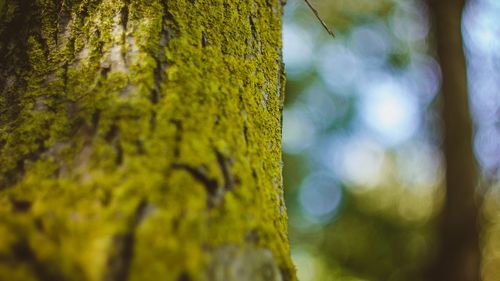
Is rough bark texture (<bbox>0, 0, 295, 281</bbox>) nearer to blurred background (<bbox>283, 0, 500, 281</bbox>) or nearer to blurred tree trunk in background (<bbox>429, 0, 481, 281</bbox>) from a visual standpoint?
blurred tree trunk in background (<bbox>429, 0, 481, 281</bbox>)

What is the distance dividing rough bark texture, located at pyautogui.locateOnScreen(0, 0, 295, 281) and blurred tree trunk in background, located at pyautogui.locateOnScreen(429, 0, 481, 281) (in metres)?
3.39

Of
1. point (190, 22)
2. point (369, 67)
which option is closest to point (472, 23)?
point (190, 22)

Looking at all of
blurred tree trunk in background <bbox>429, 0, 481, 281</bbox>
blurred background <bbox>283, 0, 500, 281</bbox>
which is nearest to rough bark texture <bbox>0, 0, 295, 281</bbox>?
blurred tree trunk in background <bbox>429, 0, 481, 281</bbox>

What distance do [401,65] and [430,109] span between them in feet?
10.4

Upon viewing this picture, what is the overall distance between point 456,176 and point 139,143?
3.99 m

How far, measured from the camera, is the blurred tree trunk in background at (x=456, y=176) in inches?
150

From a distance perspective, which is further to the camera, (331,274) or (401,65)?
(331,274)

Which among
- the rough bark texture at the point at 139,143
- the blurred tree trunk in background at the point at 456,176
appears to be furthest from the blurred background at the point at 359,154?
the rough bark texture at the point at 139,143

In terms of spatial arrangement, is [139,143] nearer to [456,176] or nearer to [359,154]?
[456,176]

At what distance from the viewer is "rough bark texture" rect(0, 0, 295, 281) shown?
0.69 m

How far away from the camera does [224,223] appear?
76cm

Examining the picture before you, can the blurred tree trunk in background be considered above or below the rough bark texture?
above

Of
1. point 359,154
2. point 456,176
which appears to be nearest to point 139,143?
point 456,176

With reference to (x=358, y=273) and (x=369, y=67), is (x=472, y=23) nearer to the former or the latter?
(x=369, y=67)
